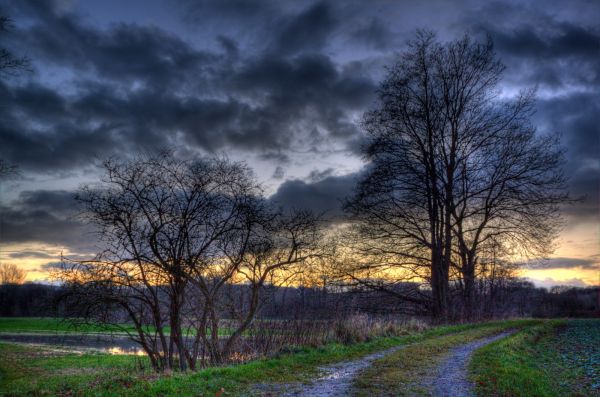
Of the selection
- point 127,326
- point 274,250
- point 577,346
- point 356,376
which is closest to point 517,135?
point 577,346

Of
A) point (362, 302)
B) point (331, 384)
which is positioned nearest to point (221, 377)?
point (331, 384)

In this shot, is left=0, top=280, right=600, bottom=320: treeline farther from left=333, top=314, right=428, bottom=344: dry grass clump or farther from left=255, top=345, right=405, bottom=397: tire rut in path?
left=255, top=345, right=405, bottom=397: tire rut in path

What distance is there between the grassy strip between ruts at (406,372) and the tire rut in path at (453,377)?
14cm

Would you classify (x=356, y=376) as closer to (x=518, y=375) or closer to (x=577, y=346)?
(x=518, y=375)

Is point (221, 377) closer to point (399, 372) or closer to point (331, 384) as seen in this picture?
point (331, 384)

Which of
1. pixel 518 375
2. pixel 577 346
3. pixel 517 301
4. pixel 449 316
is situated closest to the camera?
pixel 518 375

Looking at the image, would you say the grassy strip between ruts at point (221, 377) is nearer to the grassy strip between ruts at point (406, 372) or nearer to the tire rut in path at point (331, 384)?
the tire rut in path at point (331, 384)

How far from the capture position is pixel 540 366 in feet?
36.0

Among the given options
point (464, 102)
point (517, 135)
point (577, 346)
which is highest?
point (464, 102)

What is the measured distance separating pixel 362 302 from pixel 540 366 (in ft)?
38.8

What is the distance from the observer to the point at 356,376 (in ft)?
29.1

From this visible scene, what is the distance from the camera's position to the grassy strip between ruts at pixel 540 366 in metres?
8.00

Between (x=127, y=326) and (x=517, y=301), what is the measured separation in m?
36.2

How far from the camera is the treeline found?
12128mm
